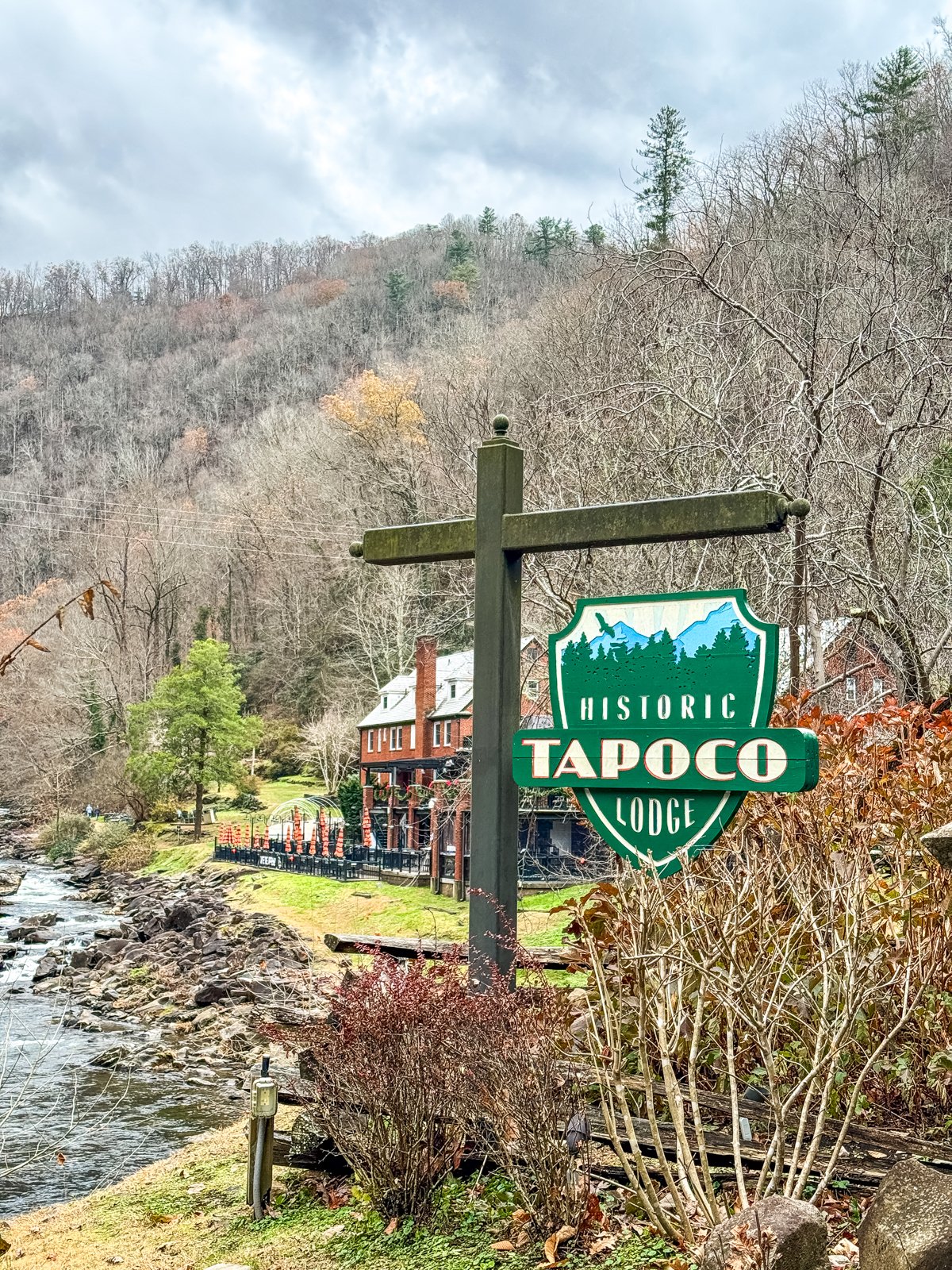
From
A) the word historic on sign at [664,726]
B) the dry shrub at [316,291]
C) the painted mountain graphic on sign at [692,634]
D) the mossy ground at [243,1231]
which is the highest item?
the dry shrub at [316,291]

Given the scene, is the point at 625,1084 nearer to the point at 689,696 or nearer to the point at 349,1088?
the point at 349,1088

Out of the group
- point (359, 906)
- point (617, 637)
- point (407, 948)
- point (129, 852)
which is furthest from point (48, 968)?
point (617, 637)

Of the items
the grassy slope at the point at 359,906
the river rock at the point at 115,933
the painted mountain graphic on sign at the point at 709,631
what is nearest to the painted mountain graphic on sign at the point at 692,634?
the painted mountain graphic on sign at the point at 709,631

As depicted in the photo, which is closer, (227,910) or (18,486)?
(227,910)

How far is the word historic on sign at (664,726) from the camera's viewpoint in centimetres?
512

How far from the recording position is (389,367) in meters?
58.0

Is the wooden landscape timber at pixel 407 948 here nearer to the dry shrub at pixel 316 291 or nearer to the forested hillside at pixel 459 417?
the forested hillside at pixel 459 417

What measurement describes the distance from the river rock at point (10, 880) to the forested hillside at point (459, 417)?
25.3ft

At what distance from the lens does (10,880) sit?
3500cm

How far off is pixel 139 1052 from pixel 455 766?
14.4 m

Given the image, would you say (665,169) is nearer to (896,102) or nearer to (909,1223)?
(896,102)

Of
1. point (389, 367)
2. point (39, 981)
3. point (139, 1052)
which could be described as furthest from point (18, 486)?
point (139, 1052)

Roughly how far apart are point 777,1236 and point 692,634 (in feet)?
8.56

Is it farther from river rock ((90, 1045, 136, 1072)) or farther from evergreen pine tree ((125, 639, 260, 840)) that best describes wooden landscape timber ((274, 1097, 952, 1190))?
evergreen pine tree ((125, 639, 260, 840))
